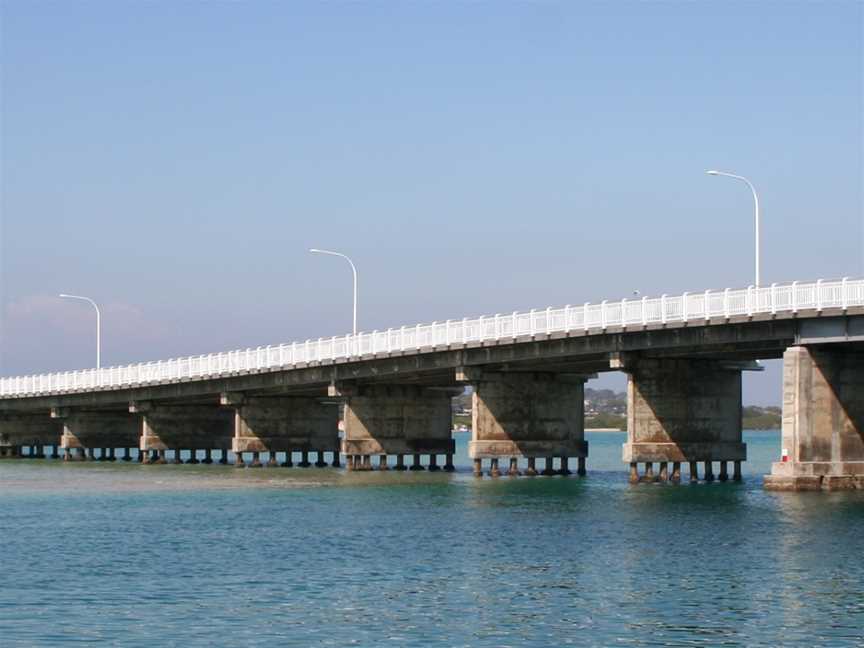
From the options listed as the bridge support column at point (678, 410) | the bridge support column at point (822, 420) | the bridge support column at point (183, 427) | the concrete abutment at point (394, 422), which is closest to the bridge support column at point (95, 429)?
the bridge support column at point (183, 427)

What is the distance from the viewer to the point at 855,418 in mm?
69125

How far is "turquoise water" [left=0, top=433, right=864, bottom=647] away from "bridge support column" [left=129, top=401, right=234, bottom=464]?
4458 cm

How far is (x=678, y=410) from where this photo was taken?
80250 mm

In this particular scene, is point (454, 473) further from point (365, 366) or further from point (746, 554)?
point (746, 554)

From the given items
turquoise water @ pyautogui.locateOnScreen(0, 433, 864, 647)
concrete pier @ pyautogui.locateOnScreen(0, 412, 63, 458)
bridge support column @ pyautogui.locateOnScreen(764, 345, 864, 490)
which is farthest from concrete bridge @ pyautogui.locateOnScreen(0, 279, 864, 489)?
concrete pier @ pyautogui.locateOnScreen(0, 412, 63, 458)

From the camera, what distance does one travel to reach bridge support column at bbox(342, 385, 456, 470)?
Answer: 9850cm

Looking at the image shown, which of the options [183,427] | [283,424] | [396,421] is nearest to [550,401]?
[396,421]

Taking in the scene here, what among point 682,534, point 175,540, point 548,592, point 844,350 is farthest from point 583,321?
point 548,592

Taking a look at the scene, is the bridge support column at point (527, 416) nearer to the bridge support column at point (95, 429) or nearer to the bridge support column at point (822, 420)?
the bridge support column at point (822, 420)

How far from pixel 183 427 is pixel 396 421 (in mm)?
27021

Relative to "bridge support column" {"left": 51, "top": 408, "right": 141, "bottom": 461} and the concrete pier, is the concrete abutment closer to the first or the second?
"bridge support column" {"left": 51, "top": 408, "right": 141, "bottom": 461}

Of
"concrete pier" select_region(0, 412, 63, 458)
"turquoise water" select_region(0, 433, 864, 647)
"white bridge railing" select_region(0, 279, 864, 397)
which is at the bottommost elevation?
"turquoise water" select_region(0, 433, 864, 647)

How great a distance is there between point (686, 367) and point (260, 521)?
1152 inches

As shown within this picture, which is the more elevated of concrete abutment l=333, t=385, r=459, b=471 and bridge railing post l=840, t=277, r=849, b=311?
bridge railing post l=840, t=277, r=849, b=311
